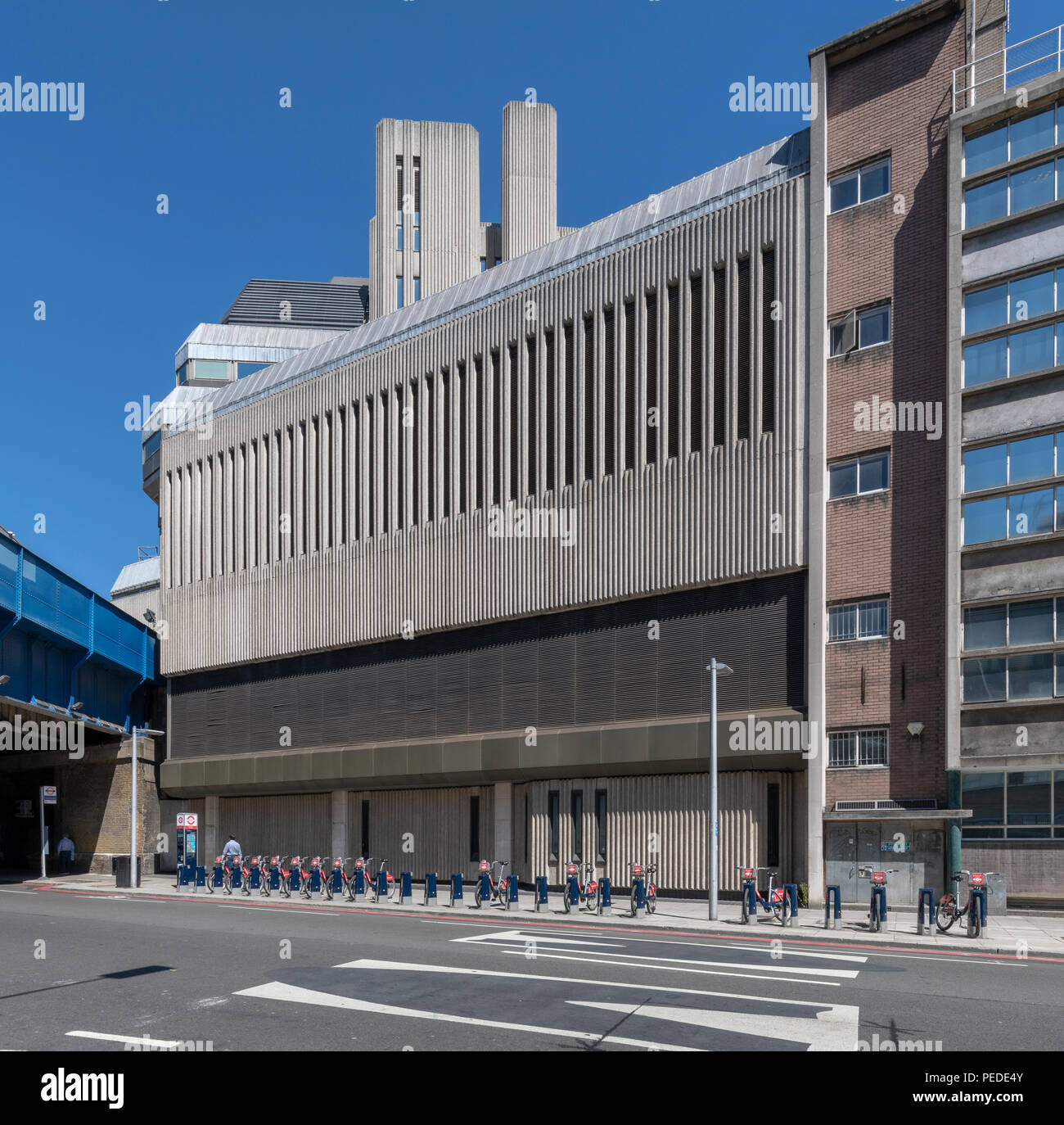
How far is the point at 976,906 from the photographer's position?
2375 cm

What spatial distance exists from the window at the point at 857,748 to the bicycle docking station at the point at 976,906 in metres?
7.48

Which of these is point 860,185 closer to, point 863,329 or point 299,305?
point 863,329

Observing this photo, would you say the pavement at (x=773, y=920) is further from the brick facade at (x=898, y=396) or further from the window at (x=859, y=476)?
the window at (x=859, y=476)

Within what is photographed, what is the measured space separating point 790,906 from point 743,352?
1547 centimetres

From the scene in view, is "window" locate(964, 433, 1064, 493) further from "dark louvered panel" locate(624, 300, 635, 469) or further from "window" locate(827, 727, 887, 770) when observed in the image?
"dark louvered panel" locate(624, 300, 635, 469)

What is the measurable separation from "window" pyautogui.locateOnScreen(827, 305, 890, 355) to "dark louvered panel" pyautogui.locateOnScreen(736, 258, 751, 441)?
247 cm

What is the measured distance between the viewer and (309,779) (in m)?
46.3

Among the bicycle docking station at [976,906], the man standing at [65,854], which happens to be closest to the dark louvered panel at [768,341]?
the bicycle docking station at [976,906]

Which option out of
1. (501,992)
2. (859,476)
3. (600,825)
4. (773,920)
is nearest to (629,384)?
(859,476)

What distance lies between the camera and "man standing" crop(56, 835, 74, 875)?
173 feet

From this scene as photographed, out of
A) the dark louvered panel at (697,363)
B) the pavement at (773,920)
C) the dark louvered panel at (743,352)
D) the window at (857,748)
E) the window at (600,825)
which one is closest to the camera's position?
the pavement at (773,920)

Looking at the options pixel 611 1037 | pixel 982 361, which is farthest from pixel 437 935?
pixel 982 361

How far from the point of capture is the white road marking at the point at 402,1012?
511 inches

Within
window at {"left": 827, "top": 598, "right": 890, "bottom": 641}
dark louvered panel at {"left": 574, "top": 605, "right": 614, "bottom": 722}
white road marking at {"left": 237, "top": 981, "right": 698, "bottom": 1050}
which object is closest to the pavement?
dark louvered panel at {"left": 574, "top": 605, "right": 614, "bottom": 722}
